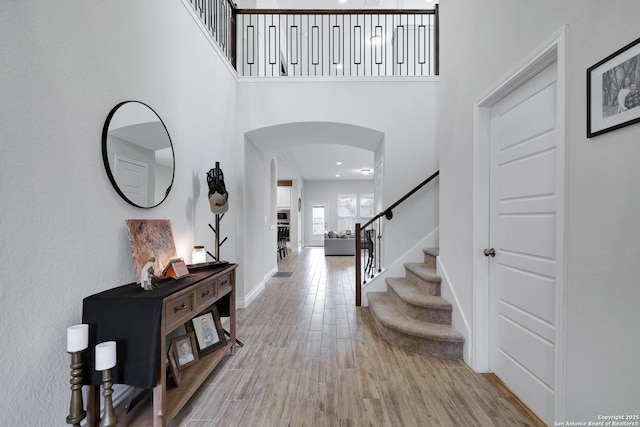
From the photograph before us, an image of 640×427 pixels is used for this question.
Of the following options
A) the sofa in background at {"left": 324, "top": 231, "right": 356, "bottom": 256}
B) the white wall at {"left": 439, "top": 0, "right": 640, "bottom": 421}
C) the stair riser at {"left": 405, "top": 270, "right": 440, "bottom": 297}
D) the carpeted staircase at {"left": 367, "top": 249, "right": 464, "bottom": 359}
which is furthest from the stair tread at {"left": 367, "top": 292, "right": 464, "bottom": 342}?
the sofa in background at {"left": 324, "top": 231, "right": 356, "bottom": 256}

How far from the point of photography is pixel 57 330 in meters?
1.44

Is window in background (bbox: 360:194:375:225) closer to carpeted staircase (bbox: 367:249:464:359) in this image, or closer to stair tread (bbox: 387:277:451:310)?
stair tread (bbox: 387:277:451:310)

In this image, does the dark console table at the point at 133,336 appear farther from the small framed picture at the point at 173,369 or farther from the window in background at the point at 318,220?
the window in background at the point at 318,220

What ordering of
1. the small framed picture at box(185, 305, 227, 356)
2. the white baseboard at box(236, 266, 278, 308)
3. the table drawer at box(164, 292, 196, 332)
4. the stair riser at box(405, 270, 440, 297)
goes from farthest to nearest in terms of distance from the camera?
→ 1. the white baseboard at box(236, 266, 278, 308)
2. the stair riser at box(405, 270, 440, 297)
3. the small framed picture at box(185, 305, 227, 356)
4. the table drawer at box(164, 292, 196, 332)

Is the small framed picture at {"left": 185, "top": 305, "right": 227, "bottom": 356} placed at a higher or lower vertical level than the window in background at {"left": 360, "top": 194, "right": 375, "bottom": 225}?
A: lower

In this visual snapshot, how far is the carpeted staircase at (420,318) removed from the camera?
8.36ft

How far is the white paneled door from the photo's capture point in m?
1.68

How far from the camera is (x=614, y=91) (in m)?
1.24

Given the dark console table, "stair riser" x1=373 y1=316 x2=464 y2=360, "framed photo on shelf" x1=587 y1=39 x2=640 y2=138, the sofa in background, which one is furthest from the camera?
the sofa in background

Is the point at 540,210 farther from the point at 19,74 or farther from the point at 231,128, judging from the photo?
the point at 231,128

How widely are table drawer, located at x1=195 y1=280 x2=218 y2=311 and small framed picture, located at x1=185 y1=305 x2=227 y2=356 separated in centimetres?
30

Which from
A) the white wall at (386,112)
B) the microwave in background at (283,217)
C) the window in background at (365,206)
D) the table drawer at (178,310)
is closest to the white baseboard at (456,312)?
the white wall at (386,112)

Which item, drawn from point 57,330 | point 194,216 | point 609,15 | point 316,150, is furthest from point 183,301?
point 316,150

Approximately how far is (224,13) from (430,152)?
11.0 ft
